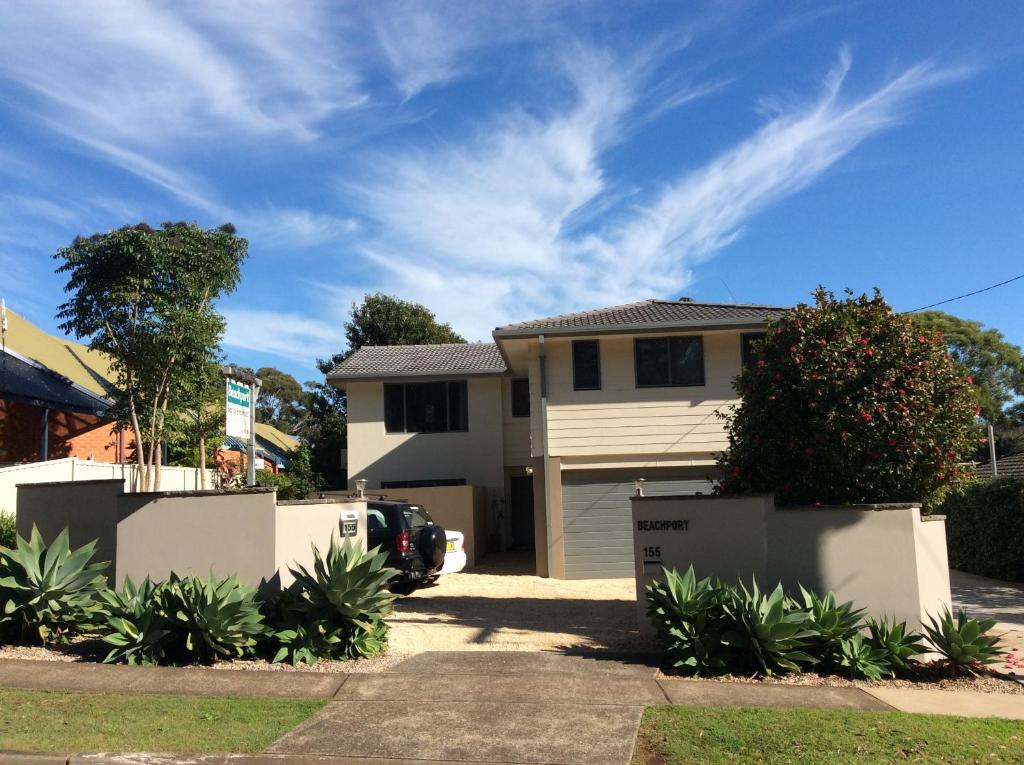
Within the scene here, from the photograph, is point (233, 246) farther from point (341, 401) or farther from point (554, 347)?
point (341, 401)

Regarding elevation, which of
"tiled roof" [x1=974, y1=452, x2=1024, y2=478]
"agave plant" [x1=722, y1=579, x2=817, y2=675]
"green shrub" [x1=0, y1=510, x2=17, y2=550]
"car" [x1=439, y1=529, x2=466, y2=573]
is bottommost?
"agave plant" [x1=722, y1=579, x2=817, y2=675]

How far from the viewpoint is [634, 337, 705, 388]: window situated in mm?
17109

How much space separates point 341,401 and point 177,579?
30277mm

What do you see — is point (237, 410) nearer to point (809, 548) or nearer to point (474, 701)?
point (474, 701)

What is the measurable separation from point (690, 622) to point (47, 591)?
21.0 feet

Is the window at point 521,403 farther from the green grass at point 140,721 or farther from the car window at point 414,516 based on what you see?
the green grass at point 140,721

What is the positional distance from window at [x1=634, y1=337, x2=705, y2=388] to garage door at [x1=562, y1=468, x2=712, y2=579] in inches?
70.5

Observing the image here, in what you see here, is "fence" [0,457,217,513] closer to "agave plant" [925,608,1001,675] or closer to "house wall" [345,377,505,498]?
"house wall" [345,377,505,498]

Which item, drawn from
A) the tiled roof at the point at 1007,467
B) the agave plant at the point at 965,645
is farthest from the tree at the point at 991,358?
the agave plant at the point at 965,645

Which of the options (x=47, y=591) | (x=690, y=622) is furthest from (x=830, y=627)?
(x=47, y=591)

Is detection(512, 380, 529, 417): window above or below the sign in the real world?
above

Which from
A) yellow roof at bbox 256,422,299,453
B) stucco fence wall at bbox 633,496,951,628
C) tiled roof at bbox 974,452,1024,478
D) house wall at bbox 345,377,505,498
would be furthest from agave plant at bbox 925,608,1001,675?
yellow roof at bbox 256,422,299,453

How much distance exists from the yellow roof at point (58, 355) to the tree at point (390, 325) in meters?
13.3

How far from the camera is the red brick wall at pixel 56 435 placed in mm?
20359
